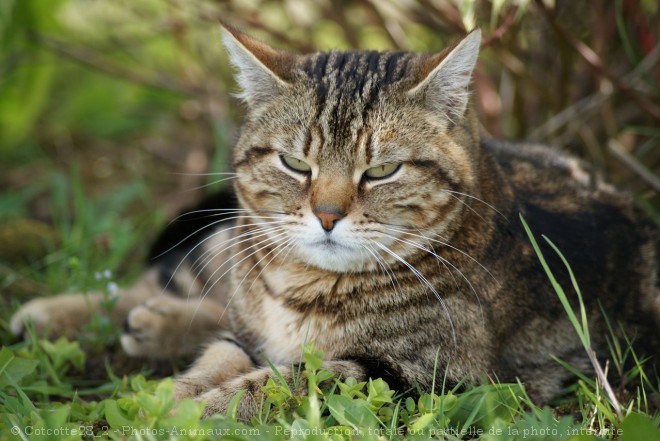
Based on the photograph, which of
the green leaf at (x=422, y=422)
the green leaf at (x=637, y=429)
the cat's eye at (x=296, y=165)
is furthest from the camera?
the cat's eye at (x=296, y=165)

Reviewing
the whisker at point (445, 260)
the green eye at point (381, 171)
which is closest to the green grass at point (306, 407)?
the whisker at point (445, 260)

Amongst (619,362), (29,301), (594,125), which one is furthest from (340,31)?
(619,362)

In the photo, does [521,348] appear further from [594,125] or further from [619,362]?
[594,125]

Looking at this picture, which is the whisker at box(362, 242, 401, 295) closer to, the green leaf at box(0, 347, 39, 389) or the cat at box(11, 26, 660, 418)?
the cat at box(11, 26, 660, 418)

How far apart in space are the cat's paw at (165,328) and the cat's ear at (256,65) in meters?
0.91

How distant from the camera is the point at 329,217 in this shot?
2.29m

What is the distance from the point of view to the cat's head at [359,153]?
2.35 m

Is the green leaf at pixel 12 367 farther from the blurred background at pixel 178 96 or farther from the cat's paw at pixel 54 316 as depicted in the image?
the blurred background at pixel 178 96

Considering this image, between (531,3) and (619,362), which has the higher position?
(531,3)

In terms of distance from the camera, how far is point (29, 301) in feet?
10.6

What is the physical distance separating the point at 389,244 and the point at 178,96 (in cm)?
280

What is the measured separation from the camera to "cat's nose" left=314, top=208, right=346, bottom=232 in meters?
2.29

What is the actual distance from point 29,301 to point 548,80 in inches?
113

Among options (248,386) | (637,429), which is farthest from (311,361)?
(637,429)
